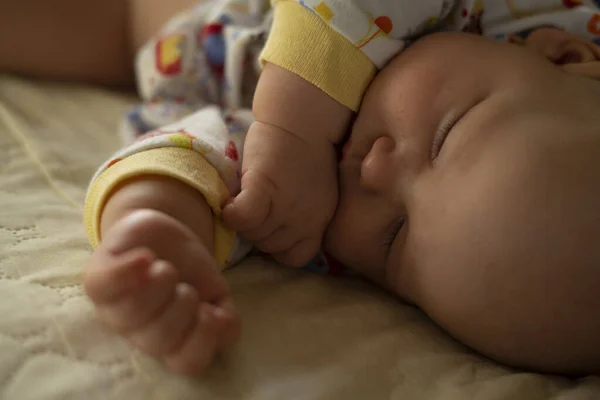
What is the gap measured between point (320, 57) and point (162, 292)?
1.24 feet

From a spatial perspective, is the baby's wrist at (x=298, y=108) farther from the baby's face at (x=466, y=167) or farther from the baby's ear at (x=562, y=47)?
the baby's ear at (x=562, y=47)

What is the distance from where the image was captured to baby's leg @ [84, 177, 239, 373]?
16.6 inches

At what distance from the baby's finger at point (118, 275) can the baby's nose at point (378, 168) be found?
0.28m

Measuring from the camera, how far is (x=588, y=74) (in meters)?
0.69

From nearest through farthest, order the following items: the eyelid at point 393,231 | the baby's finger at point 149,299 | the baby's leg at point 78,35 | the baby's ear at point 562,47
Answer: the baby's finger at point 149,299
the eyelid at point 393,231
the baby's ear at point 562,47
the baby's leg at point 78,35

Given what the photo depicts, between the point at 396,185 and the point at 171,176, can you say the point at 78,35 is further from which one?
the point at 396,185

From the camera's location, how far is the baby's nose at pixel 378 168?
62 cm

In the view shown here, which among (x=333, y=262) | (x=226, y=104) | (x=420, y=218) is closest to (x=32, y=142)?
(x=226, y=104)

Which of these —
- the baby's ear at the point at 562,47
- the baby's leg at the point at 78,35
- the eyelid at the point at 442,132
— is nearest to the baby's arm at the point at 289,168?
the eyelid at the point at 442,132

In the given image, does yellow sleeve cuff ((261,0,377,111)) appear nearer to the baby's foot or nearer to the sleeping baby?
the sleeping baby

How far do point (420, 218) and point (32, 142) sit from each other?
1.94 ft

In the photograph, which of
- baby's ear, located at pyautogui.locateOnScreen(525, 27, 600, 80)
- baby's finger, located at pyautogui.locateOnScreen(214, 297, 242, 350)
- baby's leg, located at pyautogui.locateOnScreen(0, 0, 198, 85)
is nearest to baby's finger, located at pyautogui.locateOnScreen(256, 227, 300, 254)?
baby's finger, located at pyautogui.locateOnScreen(214, 297, 242, 350)

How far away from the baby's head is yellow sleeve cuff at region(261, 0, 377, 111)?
0.03m

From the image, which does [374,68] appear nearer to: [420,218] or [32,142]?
[420,218]
